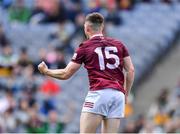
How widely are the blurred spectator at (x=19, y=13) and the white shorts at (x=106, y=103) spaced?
12.5 m

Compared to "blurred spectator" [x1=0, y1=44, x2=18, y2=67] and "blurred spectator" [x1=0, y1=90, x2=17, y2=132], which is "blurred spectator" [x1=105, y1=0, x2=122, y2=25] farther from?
"blurred spectator" [x1=0, y1=90, x2=17, y2=132]

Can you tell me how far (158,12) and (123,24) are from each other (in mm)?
1211

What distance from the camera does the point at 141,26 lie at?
833 inches

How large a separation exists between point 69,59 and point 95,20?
33.4 feet

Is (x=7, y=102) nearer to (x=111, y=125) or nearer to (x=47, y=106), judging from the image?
(x=47, y=106)

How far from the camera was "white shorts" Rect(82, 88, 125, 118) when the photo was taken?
8.93 meters

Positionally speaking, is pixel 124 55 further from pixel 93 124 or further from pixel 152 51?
pixel 152 51

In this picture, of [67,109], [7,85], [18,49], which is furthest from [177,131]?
[18,49]

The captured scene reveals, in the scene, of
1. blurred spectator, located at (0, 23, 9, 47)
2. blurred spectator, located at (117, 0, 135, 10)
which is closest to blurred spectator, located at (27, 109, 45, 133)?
blurred spectator, located at (0, 23, 9, 47)

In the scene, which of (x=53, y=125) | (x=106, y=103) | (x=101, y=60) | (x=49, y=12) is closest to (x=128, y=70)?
(x=101, y=60)

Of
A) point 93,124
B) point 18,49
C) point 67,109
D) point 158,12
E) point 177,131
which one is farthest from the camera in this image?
point 158,12

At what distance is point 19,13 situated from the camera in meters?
21.4

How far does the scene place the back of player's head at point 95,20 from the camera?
8.95 m

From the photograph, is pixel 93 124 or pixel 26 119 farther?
pixel 26 119
